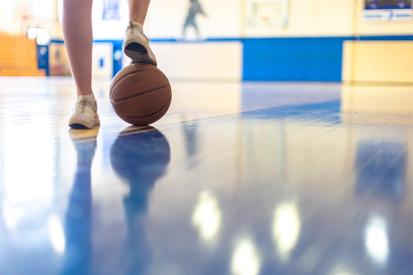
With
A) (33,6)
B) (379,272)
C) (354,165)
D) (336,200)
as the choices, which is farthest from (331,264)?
(33,6)

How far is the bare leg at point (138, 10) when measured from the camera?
1417 mm

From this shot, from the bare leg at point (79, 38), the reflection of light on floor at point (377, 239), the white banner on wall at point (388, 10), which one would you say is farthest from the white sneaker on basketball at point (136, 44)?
the white banner on wall at point (388, 10)

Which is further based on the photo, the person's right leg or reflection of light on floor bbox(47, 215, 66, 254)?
the person's right leg

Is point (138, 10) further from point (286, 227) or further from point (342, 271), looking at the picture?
point (342, 271)

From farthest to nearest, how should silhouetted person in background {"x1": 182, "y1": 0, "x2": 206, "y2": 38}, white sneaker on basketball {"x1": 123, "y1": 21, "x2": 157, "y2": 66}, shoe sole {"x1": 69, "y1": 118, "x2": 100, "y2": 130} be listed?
silhouetted person in background {"x1": 182, "y1": 0, "x2": 206, "y2": 38}
shoe sole {"x1": 69, "y1": 118, "x2": 100, "y2": 130}
white sneaker on basketball {"x1": 123, "y1": 21, "x2": 157, "y2": 66}

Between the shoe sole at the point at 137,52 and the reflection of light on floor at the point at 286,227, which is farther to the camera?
the shoe sole at the point at 137,52

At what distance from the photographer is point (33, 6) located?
909 centimetres

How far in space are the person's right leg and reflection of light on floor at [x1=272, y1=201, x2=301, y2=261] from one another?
0.92 m

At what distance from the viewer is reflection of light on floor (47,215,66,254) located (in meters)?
0.46

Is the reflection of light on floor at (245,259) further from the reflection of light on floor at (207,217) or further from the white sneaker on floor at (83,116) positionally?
the white sneaker on floor at (83,116)

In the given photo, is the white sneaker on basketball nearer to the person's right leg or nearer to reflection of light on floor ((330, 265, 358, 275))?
the person's right leg

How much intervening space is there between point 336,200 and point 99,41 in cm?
942

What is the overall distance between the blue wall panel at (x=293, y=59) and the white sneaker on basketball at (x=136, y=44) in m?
6.92

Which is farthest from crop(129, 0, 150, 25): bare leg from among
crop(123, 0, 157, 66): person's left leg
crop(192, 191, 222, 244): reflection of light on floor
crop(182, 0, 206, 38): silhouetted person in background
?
Answer: crop(182, 0, 206, 38): silhouetted person in background
